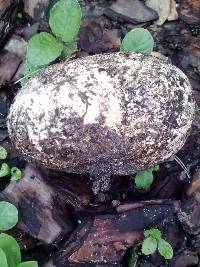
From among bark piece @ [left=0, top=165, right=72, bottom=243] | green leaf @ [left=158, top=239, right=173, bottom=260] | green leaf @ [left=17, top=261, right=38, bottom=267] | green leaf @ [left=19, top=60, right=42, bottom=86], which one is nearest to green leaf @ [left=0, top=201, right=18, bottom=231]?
bark piece @ [left=0, top=165, right=72, bottom=243]

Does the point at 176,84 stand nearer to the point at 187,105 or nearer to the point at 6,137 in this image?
the point at 187,105

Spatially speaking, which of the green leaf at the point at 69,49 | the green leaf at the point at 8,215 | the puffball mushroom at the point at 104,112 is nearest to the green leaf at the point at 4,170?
the green leaf at the point at 8,215

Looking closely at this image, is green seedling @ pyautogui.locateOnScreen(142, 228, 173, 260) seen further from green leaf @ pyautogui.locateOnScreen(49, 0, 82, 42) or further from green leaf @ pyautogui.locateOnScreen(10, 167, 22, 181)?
green leaf @ pyautogui.locateOnScreen(49, 0, 82, 42)

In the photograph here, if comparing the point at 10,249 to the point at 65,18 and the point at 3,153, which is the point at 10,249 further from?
the point at 65,18

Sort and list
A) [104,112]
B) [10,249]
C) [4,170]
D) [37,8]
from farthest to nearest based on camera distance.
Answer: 1. [37,8]
2. [4,170]
3. [10,249]
4. [104,112]

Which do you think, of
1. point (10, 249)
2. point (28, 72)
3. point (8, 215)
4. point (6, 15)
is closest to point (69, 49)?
point (28, 72)

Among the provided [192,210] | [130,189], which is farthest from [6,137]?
[192,210]
